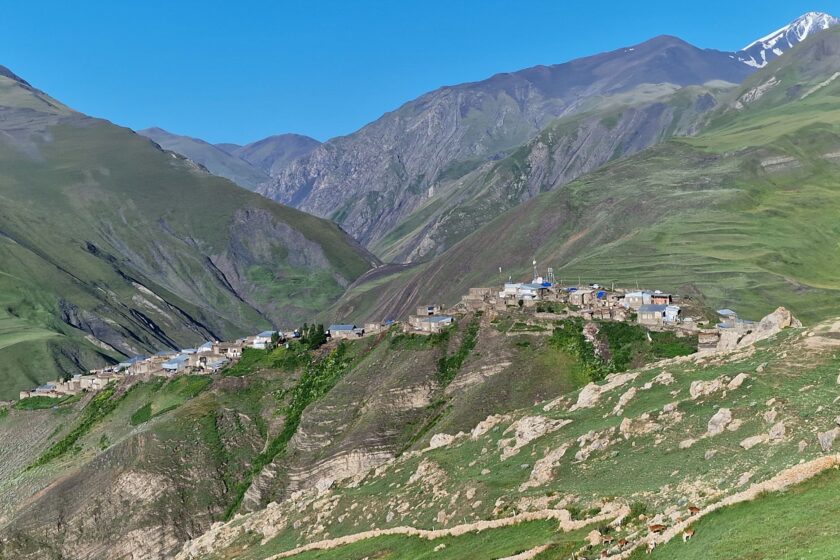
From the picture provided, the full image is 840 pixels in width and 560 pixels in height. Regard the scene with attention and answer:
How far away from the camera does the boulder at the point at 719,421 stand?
169 feet

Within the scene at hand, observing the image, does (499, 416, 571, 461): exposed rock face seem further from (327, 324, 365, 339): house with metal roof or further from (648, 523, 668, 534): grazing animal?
(327, 324, 365, 339): house with metal roof

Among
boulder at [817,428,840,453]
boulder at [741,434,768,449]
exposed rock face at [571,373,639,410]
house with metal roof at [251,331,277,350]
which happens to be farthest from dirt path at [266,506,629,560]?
house with metal roof at [251,331,277,350]

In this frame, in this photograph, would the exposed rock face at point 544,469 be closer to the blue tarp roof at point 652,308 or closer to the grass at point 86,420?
the blue tarp roof at point 652,308

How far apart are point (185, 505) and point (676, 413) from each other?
6631 cm

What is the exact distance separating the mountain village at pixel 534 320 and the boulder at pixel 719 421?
33679 mm

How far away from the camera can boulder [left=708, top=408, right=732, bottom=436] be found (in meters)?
51.4

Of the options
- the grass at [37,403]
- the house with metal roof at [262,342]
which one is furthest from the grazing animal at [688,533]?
the grass at [37,403]

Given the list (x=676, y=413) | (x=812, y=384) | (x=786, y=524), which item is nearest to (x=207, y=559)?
(x=676, y=413)

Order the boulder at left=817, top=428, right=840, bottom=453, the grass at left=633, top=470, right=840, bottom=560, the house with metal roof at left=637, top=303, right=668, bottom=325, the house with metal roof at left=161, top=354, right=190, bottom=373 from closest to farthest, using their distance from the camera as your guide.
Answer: the grass at left=633, top=470, right=840, bottom=560
the boulder at left=817, top=428, right=840, bottom=453
the house with metal roof at left=637, top=303, right=668, bottom=325
the house with metal roof at left=161, top=354, right=190, bottom=373

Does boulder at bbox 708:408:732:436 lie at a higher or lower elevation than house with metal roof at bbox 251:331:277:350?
lower

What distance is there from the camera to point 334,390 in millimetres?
111875

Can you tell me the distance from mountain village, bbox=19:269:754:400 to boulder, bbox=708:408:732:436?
33.7 metres

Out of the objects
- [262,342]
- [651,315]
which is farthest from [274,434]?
[651,315]

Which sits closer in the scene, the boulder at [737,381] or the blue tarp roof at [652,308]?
the boulder at [737,381]
